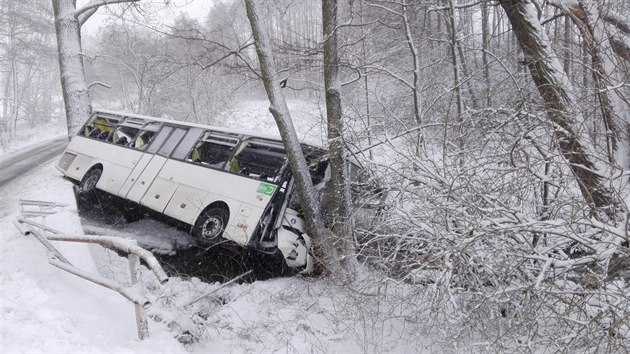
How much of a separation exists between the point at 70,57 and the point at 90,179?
3049 mm

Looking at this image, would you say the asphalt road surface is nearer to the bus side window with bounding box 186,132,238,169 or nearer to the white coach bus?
the white coach bus

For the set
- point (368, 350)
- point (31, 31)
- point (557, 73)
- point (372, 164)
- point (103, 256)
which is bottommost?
point (368, 350)

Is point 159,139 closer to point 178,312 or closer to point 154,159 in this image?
point 154,159

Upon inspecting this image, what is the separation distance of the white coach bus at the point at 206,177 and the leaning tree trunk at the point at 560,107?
3684 mm

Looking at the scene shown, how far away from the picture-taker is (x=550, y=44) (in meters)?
6.62

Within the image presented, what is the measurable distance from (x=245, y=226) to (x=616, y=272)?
4885 millimetres

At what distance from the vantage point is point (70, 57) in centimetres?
1082

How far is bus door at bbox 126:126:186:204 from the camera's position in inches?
357

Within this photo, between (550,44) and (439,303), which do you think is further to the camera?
(550,44)

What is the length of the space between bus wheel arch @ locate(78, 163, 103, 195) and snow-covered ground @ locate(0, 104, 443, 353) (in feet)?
5.70

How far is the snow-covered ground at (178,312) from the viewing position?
365 centimetres

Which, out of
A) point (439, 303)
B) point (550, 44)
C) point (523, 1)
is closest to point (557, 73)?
point (550, 44)

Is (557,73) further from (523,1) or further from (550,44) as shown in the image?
(523,1)

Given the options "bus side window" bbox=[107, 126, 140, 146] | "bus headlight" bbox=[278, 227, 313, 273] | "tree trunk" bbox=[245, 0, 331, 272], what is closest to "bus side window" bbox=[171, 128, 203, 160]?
"bus side window" bbox=[107, 126, 140, 146]
